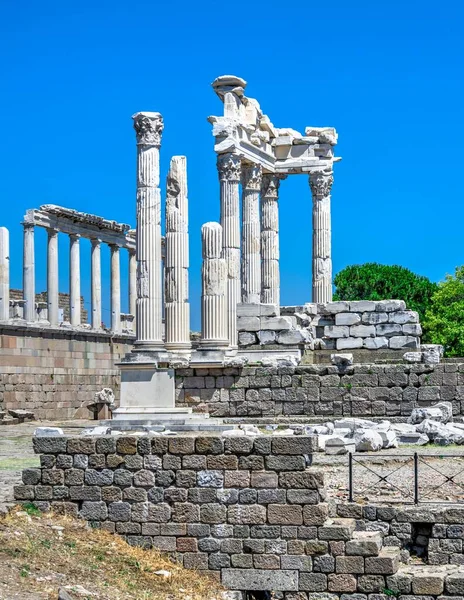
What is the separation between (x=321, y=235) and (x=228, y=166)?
700cm

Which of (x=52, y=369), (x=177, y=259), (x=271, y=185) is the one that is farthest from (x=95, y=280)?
(x=177, y=259)

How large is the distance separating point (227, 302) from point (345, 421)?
7.64m

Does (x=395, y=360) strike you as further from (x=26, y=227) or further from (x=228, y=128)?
(x=26, y=227)

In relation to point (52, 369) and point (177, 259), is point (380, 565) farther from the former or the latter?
point (52, 369)

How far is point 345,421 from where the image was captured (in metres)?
26.0

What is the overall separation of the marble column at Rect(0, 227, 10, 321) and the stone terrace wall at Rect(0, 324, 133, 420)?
619 millimetres

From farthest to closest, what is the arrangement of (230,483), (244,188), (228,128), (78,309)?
(78,309) → (244,188) → (228,128) → (230,483)

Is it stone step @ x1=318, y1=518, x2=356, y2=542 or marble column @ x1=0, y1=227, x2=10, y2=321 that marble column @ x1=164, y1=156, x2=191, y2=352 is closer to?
marble column @ x1=0, y1=227, x2=10, y2=321

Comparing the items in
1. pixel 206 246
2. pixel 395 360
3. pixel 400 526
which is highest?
pixel 206 246

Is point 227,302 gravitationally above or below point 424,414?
above

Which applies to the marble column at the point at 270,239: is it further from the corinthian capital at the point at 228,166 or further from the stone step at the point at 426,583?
the stone step at the point at 426,583

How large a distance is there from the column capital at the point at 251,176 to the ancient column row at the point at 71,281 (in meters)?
9.34

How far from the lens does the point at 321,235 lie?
41.5 m


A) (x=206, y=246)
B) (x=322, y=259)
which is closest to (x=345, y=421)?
(x=206, y=246)
